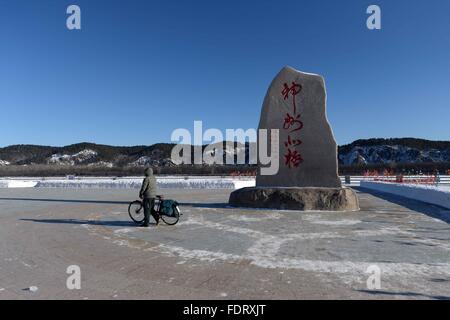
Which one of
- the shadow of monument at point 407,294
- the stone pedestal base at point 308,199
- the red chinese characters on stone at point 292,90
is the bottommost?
the shadow of monument at point 407,294

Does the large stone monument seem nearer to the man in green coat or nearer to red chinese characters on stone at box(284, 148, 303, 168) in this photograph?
red chinese characters on stone at box(284, 148, 303, 168)

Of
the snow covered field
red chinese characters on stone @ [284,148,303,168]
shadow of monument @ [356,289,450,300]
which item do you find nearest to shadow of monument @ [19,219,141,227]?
red chinese characters on stone @ [284,148,303,168]

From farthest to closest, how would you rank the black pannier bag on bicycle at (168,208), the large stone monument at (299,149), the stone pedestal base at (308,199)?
the large stone monument at (299,149)
the stone pedestal base at (308,199)
the black pannier bag on bicycle at (168,208)

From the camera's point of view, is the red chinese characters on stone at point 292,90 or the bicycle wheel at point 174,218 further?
the red chinese characters on stone at point 292,90

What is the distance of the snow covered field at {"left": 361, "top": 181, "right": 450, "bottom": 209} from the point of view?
16344 mm

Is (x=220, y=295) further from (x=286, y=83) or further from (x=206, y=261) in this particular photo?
(x=286, y=83)

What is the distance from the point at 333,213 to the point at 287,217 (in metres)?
1.95

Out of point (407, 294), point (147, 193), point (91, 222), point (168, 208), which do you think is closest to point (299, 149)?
point (168, 208)

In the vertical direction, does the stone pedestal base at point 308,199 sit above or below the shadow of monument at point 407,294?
above

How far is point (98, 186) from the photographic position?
3522 centimetres

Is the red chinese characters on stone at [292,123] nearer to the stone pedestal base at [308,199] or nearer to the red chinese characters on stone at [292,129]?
the red chinese characters on stone at [292,129]

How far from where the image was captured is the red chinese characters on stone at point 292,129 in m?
15.1

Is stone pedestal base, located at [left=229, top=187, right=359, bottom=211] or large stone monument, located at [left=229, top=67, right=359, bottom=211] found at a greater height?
large stone monument, located at [left=229, top=67, right=359, bottom=211]

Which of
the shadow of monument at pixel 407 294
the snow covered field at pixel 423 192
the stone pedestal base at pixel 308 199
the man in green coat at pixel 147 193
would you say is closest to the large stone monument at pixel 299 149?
the stone pedestal base at pixel 308 199
